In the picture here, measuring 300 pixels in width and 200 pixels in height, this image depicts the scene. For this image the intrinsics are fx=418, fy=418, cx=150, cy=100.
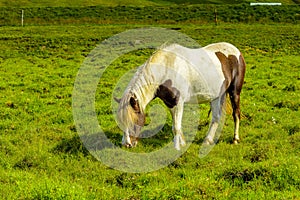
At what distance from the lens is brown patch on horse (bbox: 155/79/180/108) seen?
9.66 meters

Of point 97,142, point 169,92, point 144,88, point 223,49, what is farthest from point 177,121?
point 223,49

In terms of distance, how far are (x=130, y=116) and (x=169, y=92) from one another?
1233mm

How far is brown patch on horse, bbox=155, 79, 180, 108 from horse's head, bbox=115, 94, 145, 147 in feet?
2.67

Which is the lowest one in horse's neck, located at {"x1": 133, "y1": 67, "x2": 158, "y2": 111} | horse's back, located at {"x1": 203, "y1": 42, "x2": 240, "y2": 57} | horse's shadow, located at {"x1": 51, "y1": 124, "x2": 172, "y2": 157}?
horse's shadow, located at {"x1": 51, "y1": 124, "x2": 172, "y2": 157}

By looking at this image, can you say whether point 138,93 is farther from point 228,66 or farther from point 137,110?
point 228,66

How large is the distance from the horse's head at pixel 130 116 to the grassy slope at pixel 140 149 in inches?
30.5

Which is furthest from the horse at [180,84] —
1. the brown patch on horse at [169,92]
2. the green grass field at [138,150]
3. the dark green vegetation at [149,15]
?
the dark green vegetation at [149,15]

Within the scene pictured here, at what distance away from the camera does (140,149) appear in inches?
389

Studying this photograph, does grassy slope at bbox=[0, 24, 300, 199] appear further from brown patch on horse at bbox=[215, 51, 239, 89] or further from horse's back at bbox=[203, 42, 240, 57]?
horse's back at bbox=[203, 42, 240, 57]

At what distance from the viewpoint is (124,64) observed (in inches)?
991

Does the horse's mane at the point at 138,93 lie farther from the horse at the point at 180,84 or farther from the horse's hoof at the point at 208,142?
the horse's hoof at the point at 208,142

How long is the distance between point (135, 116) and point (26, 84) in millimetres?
11731

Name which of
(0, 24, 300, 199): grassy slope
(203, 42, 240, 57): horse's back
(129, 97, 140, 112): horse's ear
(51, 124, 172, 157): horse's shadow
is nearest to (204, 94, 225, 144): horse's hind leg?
(0, 24, 300, 199): grassy slope

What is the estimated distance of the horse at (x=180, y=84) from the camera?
9.20 metres
